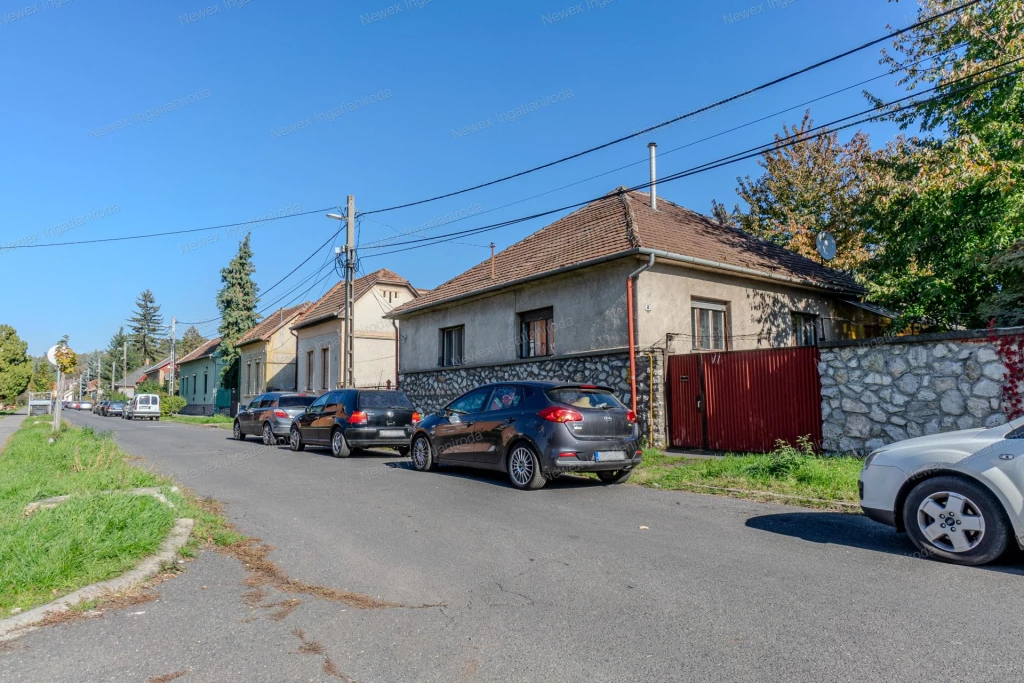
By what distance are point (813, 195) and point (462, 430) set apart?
876 inches

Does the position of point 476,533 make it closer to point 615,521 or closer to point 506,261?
point 615,521

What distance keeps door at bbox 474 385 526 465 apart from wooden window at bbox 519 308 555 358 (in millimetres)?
6590

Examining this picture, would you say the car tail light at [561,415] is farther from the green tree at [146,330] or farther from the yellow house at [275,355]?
the green tree at [146,330]

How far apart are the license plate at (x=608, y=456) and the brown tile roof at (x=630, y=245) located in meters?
5.71

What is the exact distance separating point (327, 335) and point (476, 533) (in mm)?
27748

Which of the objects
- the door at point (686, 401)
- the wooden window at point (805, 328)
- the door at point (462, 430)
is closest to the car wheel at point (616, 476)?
the door at point (462, 430)

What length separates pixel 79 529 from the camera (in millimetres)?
5531

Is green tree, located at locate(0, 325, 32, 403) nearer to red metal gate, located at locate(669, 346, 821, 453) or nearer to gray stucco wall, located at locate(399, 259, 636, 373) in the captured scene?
gray stucco wall, located at locate(399, 259, 636, 373)

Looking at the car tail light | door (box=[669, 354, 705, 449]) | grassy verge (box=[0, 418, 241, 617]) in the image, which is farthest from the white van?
the car tail light

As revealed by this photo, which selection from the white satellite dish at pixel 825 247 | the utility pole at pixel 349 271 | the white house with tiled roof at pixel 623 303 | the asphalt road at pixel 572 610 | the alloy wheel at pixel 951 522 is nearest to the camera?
the asphalt road at pixel 572 610

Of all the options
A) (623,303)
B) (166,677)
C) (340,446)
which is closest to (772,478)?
(623,303)

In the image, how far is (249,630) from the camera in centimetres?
408

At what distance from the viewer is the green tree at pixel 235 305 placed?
47.3m

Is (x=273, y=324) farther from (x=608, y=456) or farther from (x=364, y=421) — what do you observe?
(x=608, y=456)
